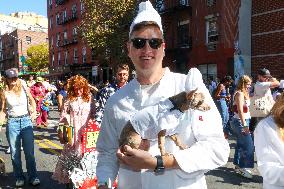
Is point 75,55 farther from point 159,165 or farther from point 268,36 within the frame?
point 159,165

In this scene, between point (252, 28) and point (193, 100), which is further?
point (252, 28)

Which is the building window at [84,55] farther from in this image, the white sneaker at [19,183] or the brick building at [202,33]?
the white sneaker at [19,183]

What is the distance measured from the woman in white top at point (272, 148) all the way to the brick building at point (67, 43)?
39.2 meters

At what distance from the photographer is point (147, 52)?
80.3 inches

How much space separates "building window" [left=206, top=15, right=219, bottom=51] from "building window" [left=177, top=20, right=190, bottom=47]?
208 centimetres

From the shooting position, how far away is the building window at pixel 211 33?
2475 cm

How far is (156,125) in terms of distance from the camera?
175 cm

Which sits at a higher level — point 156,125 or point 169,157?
point 156,125

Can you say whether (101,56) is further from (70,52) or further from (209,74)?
(70,52)

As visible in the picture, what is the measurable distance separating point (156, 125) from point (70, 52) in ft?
159

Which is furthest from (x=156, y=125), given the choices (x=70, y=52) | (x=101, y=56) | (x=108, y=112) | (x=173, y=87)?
(x=70, y=52)

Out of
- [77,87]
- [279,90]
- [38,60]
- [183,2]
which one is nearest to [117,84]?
[77,87]

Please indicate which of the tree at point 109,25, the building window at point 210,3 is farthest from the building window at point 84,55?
the building window at point 210,3

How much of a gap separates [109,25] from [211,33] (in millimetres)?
7457
